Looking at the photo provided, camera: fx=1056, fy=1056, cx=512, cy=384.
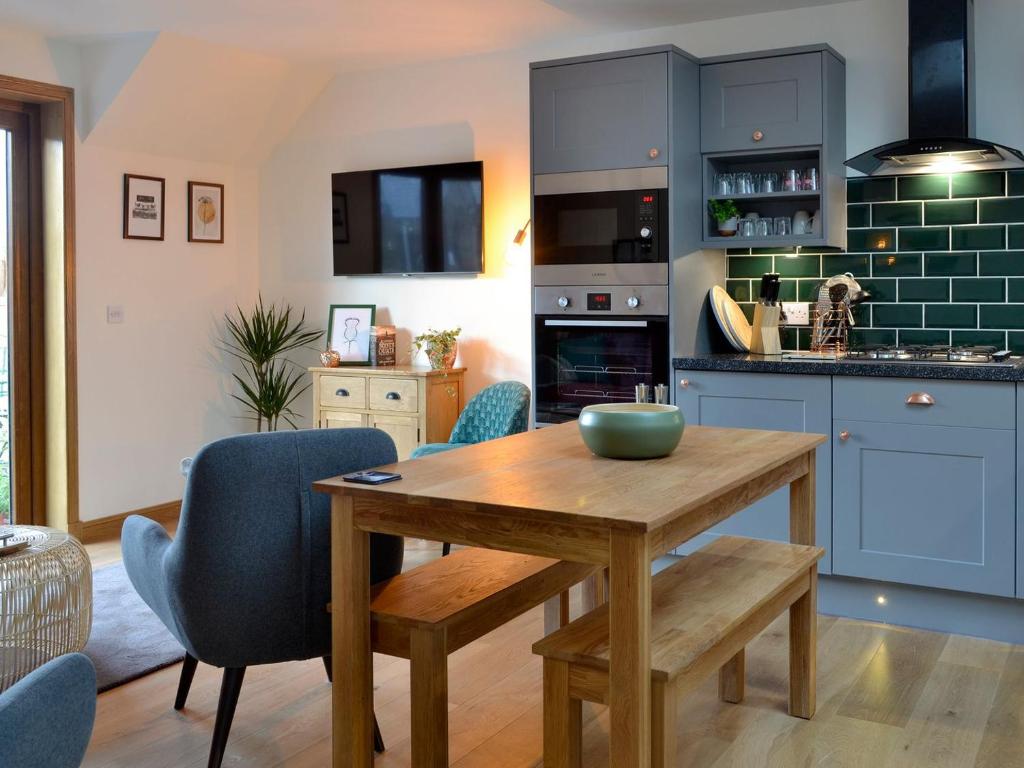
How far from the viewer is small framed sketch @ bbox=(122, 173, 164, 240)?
18.0 ft

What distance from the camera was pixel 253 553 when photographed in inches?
99.2

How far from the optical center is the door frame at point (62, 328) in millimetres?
5168

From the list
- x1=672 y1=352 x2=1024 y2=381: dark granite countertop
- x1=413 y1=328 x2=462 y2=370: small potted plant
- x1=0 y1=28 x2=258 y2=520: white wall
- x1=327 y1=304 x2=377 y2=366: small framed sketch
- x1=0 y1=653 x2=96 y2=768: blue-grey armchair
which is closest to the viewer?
x1=0 y1=653 x2=96 y2=768: blue-grey armchair

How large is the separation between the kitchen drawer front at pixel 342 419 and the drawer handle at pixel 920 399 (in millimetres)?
2766

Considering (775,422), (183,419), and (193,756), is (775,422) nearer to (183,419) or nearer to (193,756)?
(193,756)

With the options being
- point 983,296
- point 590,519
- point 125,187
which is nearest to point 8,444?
point 125,187

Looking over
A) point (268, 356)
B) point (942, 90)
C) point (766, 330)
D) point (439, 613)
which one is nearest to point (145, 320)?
point (268, 356)

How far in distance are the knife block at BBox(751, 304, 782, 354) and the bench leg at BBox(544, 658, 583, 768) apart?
2.58m

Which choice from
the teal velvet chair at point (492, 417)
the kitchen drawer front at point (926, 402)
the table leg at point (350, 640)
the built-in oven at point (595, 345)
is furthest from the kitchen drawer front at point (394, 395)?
the table leg at point (350, 640)

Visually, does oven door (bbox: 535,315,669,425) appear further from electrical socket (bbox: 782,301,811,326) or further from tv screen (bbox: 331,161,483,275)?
tv screen (bbox: 331,161,483,275)

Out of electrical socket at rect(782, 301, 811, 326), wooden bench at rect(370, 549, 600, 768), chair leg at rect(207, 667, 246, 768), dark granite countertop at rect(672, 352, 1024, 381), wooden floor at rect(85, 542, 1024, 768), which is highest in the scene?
electrical socket at rect(782, 301, 811, 326)

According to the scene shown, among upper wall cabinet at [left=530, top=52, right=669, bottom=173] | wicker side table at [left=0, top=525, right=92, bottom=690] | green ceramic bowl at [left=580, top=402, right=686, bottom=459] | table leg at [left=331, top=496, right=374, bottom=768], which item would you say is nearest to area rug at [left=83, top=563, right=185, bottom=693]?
wicker side table at [left=0, top=525, right=92, bottom=690]

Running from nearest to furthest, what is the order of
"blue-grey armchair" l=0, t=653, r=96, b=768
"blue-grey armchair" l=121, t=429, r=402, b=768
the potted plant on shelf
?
1. "blue-grey armchair" l=0, t=653, r=96, b=768
2. "blue-grey armchair" l=121, t=429, r=402, b=768
3. the potted plant on shelf

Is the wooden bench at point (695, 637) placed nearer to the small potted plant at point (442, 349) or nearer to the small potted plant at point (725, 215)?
the small potted plant at point (725, 215)
